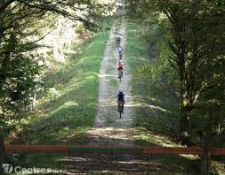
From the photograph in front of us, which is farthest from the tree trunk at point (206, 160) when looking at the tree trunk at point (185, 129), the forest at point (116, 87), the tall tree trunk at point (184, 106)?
the tree trunk at point (185, 129)

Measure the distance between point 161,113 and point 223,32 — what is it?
60.7ft

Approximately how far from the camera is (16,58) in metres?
13.4

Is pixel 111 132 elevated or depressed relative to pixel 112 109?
depressed

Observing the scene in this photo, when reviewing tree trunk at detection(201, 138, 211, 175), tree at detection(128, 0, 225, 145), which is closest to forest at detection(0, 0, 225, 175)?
tree at detection(128, 0, 225, 145)

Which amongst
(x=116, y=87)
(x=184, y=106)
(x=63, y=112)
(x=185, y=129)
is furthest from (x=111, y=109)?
(x=184, y=106)

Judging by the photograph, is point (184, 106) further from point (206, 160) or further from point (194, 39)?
point (206, 160)

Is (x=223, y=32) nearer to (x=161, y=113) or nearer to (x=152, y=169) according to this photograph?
(x=152, y=169)

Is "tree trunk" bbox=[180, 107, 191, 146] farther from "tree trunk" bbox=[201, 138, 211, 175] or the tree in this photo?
"tree trunk" bbox=[201, 138, 211, 175]

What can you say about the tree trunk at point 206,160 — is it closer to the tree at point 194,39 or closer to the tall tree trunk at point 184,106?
the tree at point 194,39

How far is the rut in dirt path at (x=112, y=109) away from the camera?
22.3 metres

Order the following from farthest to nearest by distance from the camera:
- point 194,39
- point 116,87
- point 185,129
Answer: point 116,87, point 185,129, point 194,39

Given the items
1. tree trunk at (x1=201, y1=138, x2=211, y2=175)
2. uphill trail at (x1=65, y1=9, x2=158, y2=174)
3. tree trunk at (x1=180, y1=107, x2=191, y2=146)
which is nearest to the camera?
tree trunk at (x1=201, y1=138, x2=211, y2=175)

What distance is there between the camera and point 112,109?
99.6ft

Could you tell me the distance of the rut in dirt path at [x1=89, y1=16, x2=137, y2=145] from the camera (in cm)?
2228
